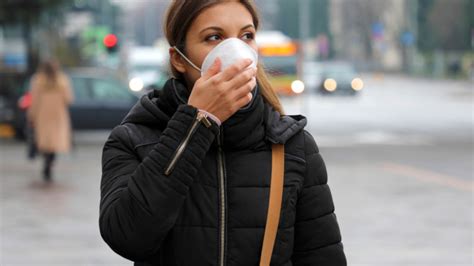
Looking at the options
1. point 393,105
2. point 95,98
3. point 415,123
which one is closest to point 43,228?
point 95,98

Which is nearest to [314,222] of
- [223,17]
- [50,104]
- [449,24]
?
[223,17]

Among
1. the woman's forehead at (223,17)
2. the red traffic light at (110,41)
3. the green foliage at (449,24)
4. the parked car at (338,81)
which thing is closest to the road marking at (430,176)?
the woman's forehead at (223,17)

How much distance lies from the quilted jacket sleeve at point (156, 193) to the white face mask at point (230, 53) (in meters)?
0.12

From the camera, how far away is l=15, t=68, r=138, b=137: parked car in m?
21.5

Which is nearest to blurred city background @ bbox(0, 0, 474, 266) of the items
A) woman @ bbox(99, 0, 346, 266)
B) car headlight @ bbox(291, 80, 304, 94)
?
car headlight @ bbox(291, 80, 304, 94)

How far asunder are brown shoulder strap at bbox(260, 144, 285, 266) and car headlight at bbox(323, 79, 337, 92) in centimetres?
5314

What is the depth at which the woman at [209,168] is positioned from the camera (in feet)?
8.14

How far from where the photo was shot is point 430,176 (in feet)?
49.0

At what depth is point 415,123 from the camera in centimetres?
2938

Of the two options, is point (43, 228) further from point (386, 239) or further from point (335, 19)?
point (335, 19)

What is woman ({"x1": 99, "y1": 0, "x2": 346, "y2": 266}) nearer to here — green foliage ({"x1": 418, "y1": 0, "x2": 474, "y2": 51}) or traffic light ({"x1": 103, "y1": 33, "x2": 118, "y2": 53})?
traffic light ({"x1": 103, "y1": 33, "x2": 118, "y2": 53})

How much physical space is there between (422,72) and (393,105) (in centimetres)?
4758

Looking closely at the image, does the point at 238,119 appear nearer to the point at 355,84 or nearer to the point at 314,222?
the point at 314,222

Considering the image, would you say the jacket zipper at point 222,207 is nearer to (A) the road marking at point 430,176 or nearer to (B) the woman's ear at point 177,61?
(B) the woman's ear at point 177,61
